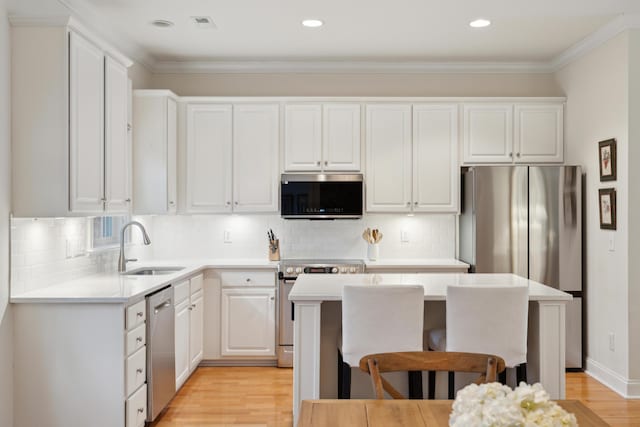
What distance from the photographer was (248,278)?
4.71 meters

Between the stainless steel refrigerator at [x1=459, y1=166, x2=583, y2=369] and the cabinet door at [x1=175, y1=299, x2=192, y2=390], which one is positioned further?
the stainless steel refrigerator at [x1=459, y1=166, x2=583, y2=369]

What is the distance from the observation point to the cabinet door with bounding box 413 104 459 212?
493cm

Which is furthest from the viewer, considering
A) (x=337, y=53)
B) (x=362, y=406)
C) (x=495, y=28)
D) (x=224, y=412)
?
(x=337, y=53)

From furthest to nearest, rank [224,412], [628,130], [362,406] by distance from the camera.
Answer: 1. [628,130]
2. [224,412]
3. [362,406]

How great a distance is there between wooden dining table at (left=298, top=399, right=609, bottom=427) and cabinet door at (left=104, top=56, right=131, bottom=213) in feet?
7.59

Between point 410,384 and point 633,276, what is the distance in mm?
2144

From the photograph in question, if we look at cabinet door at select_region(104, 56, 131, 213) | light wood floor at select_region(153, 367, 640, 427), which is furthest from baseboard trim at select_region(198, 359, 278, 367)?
cabinet door at select_region(104, 56, 131, 213)

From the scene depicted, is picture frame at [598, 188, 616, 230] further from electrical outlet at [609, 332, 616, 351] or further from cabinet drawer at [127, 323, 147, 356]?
cabinet drawer at [127, 323, 147, 356]

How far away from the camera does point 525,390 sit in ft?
3.71

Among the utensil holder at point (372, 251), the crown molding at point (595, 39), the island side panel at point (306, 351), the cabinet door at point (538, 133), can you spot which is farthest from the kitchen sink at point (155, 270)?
the crown molding at point (595, 39)

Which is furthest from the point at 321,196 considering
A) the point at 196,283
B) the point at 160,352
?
the point at 160,352

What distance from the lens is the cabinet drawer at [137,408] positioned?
3.01m

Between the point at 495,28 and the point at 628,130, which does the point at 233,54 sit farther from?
the point at 628,130

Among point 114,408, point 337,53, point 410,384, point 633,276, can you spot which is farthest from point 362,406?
point 337,53
